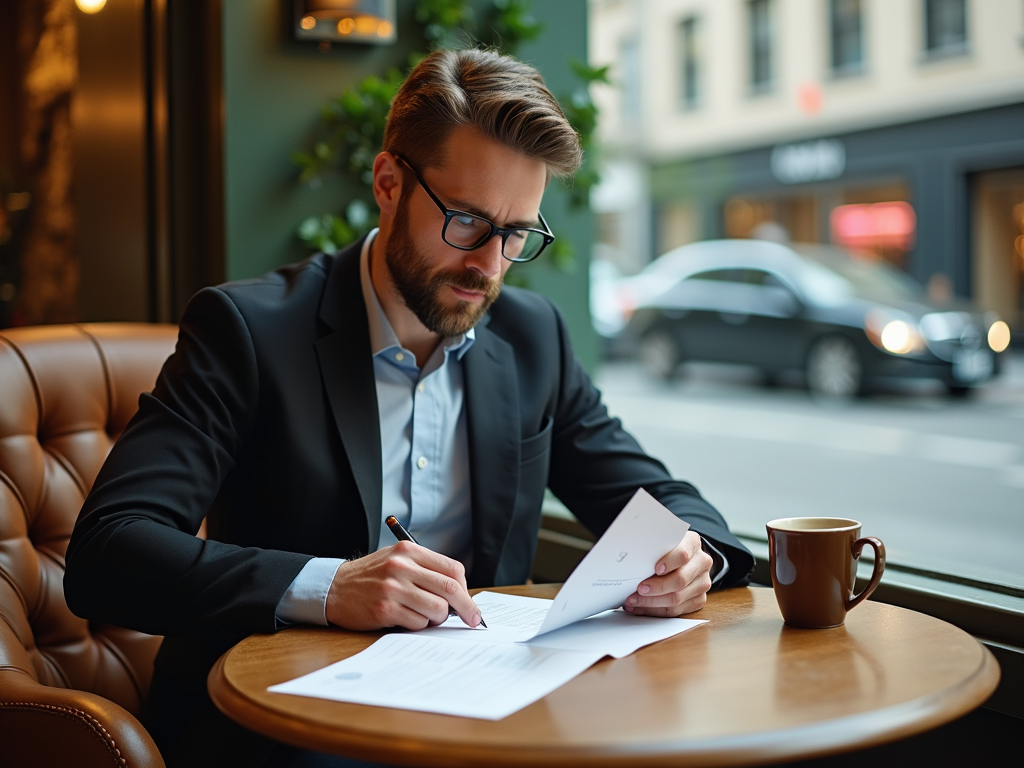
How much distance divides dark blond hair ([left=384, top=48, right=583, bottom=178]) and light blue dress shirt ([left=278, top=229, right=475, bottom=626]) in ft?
0.90

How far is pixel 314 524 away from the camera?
1561 mm

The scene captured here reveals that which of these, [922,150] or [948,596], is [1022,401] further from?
[922,150]

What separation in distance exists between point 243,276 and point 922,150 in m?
4.81

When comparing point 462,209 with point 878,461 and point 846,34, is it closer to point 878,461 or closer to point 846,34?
point 878,461

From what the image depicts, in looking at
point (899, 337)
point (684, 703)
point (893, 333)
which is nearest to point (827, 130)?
point (893, 333)

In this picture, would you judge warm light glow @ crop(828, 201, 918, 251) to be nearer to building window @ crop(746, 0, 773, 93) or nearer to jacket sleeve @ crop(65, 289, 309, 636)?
building window @ crop(746, 0, 773, 93)

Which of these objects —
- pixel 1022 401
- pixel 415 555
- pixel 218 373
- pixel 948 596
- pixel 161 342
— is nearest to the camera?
pixel 415 555

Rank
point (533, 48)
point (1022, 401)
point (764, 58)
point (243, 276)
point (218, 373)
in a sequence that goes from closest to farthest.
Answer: point (218, 373), point (1022, 401), point (243, 276), point (533, 48), point (764, 58)

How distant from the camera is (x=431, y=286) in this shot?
5.29ft

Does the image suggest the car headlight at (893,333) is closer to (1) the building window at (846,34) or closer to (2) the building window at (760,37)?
(1) the building window at (846,34)

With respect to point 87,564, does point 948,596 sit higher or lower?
lower

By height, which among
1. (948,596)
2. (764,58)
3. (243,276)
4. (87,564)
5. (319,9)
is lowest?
(948,596)

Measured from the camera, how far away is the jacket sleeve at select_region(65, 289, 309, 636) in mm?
1279

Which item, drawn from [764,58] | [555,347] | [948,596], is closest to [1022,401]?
[948,596]
